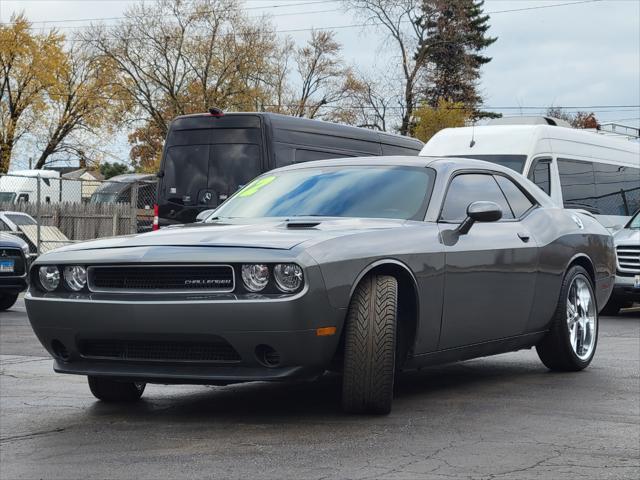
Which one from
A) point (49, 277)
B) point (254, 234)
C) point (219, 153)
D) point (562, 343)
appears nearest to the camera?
point (254, 234)

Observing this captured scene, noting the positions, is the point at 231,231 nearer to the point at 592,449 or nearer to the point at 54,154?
the point at 592,449

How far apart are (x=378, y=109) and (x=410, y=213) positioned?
54.1 m

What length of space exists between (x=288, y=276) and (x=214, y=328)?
0.45m

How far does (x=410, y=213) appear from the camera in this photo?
7.22 metres

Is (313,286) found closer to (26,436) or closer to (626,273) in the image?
(26,436)

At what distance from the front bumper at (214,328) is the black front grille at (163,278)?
0.07 meters

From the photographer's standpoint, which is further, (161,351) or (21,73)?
(21,73)

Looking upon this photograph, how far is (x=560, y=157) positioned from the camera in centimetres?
1800

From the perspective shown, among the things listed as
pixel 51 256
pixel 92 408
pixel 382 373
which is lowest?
pixel 92 408

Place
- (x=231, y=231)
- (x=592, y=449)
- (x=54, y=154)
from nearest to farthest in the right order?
1. (x=592, y=449)
2. (x=231, y=231)
3. (x=54, y=154)

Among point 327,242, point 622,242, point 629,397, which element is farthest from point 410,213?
point 622,242

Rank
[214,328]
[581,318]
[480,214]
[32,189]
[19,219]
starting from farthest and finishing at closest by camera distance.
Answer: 1. [32,189]
2. [19,219]
3. [581,318]
4. [480,214]
5. [214,328]

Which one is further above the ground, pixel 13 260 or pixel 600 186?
pixel 600 186

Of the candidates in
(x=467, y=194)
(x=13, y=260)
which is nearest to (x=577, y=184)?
(x=13, y=260)
